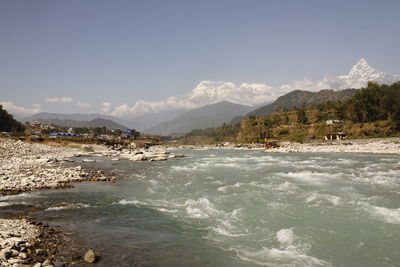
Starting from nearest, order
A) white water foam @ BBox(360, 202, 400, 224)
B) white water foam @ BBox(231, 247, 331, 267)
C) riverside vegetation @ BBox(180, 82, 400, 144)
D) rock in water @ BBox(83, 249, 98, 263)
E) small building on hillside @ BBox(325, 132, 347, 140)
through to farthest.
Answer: rock in water @ BBox(83, 249, 98, 263)
white water foam @ BBox(231, 247, 331, 267)
white water foam @ BBox(360, 202, 400, 224)
riverside vegetation @ BBox(180, 82, 400, 144)
small building on hillside @ BBox(325, 132, 347, 140)

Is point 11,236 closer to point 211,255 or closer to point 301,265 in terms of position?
point 211,255

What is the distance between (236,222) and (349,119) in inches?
4065

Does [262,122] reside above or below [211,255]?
above

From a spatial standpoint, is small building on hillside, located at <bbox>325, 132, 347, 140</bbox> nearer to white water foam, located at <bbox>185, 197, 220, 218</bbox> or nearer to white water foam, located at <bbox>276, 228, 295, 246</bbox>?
white water foam, located at <bbox>185, 197, 220, 218</bbox>

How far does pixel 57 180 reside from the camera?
20.9 m

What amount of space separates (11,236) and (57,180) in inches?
520

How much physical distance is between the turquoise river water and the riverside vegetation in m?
68.2

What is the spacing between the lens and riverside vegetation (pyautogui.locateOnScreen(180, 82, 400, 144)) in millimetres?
77562

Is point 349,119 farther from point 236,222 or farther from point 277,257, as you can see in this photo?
point 277,257

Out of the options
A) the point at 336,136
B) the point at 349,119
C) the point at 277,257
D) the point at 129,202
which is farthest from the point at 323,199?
the point at 349,119

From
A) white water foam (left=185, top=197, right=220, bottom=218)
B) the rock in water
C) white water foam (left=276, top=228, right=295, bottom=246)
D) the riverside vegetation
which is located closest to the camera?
the rock in water

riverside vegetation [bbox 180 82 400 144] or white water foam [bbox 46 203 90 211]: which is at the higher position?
riverside vegetation [bbox 180 82 400 144]

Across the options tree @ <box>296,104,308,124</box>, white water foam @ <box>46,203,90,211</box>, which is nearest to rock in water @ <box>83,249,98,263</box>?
white water foam @ <box>46,203,90,211</box>

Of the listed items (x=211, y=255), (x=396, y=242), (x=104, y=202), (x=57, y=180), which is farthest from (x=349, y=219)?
(x=57, y=180)
